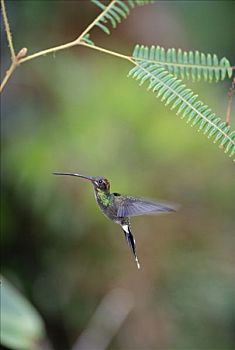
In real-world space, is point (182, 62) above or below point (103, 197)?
above

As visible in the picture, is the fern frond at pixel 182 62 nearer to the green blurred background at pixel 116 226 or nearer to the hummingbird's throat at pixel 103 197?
the hummingbird's throat at pixel 103 197

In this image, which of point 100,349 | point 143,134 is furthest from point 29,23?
point 100,349

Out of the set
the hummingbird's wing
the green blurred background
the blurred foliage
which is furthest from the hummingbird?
the green blurred background

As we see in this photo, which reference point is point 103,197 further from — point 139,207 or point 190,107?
point 190,107

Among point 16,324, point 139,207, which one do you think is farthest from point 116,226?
point 139,207

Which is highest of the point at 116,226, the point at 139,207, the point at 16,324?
the point at 139,207

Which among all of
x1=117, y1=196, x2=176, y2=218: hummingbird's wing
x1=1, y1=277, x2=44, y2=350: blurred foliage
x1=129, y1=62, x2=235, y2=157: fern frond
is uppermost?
x1=129, y1=62, x2=235, y2=157: fern frond

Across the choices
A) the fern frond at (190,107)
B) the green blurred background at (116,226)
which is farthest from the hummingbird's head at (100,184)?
the green blurred background at (116,226)

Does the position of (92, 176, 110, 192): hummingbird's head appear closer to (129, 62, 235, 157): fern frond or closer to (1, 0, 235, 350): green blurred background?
(129, 62, 235, 157): fern frond
